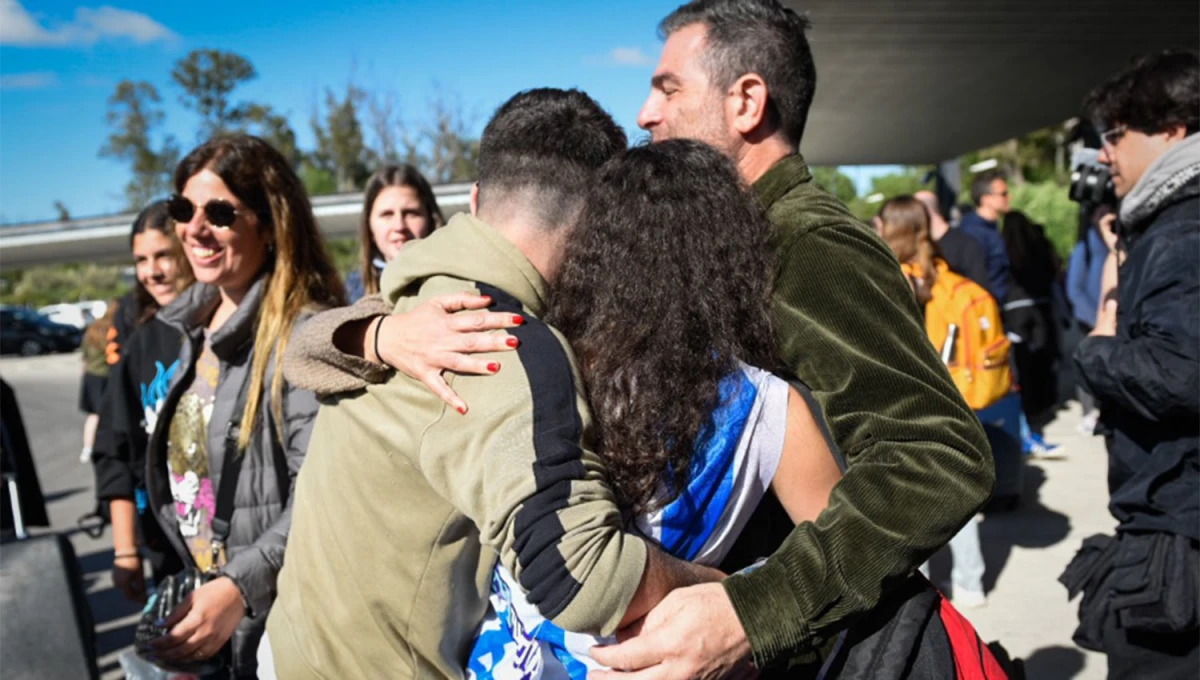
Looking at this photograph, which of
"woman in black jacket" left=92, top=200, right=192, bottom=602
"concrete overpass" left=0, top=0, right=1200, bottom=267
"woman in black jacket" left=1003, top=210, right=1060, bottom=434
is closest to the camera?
"woman in black jacket" left=92, top=200, right=192, bottom=602

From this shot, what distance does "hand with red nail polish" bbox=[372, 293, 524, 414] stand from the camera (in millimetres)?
1525

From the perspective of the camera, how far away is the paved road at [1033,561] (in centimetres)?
497

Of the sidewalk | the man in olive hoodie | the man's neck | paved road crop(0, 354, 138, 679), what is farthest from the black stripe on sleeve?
paved road crop(0, 354, 138, 679)

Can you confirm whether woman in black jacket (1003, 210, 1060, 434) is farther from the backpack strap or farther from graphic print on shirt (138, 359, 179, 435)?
the backpack strap

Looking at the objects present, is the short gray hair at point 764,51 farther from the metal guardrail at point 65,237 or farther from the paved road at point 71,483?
the metal guardrail at point 65,237

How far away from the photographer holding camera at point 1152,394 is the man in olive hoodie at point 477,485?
168 centimetres

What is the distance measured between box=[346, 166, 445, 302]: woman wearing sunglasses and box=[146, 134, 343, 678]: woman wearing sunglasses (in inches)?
65.0

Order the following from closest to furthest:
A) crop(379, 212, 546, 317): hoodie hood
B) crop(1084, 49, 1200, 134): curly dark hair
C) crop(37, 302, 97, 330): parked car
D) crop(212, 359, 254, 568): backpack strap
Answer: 1. crop(379, 212, 546, 317): hoodie hood
2. crop(212, 359, 254, 568): backpack strap
3. crop(1084, 49, 1200, 134): curly dark hair
4. crop(37, 302, 97, 330): parked car

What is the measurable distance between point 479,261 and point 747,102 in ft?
2.28

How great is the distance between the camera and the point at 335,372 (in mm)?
1859

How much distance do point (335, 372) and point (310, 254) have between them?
115cm

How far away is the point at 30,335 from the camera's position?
113 feet

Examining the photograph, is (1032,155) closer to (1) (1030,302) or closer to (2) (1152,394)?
(1) (1030,302)

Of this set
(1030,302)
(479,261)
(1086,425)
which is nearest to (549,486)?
(479,261)
